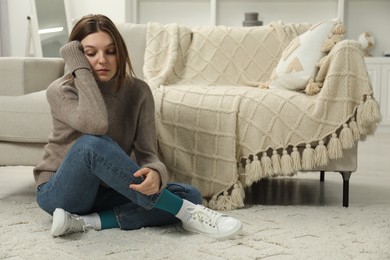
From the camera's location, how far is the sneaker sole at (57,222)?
1.70 meters

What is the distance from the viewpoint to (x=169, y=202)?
1749mm

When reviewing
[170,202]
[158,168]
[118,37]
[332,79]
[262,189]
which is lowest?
[262,189]

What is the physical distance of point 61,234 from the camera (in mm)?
1744

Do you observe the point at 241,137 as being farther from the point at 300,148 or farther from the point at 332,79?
the point at 332,79

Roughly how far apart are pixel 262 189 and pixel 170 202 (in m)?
1.01

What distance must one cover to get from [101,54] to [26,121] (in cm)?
66

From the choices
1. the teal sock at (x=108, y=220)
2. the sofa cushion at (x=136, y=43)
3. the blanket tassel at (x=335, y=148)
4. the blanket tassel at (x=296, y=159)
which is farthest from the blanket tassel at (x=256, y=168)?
the sofa cushion at (x=136, y=43)

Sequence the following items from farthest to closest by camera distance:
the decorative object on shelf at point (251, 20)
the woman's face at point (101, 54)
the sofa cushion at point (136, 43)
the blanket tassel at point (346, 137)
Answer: the decorative object on shelf at point (251, 20), the sofa cushion at point (136, 43), the blanket tassel at point (346, 137), the woman's face at point (101, 54)

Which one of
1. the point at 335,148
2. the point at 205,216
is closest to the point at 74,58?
the point at 205,216

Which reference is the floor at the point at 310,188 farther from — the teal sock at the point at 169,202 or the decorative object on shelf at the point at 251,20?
the decorative object on shelf at the point at 251,20

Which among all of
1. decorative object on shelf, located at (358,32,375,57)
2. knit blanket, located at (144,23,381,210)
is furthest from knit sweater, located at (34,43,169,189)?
decorative object on shelf, located at (358,32,375,57)

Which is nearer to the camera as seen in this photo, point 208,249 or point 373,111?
point 208,249

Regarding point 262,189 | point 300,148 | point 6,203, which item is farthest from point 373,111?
point 6,203

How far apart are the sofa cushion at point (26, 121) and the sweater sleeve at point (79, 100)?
1.62 ft
